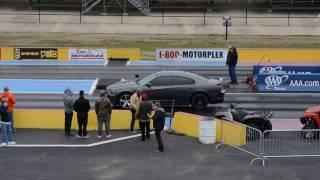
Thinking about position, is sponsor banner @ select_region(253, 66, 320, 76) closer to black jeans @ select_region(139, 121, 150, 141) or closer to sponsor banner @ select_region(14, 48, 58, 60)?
black jeans @ select_region(139, 121, 150, 141)

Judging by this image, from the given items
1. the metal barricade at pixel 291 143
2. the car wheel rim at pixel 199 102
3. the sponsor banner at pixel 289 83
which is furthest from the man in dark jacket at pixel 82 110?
the sponsor banner at pixel 289 83

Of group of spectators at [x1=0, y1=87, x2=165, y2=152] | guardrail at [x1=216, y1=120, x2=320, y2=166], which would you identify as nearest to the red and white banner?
group of spectators at [x1=0, y1=87, x2=165, y2=152]

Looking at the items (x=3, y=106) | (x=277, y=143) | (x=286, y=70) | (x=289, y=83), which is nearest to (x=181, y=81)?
(x=289, y=83)

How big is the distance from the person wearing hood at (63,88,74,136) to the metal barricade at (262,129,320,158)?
5.95 metres

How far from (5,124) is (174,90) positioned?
290 inches

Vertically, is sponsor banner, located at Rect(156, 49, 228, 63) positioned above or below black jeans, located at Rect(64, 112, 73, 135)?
→ above

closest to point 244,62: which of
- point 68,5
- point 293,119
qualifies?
point 293,119

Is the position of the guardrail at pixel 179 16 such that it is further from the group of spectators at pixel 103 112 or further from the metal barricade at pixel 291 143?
the metal barricade at pixel 291 143

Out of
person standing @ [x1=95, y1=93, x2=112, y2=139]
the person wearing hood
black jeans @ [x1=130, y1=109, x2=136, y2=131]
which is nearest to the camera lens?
person standing @ [x1=95, y1=93, x2=112, y2=139]

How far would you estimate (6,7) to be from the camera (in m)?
62.8

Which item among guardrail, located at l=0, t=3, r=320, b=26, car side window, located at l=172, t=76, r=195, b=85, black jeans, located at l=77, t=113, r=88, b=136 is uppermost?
guardrail, located at l=0, t=3, r=320, b=26

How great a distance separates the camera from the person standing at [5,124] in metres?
18.6

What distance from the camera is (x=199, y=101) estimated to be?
2434 centimetres

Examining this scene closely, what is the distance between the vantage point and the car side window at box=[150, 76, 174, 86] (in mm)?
24188
